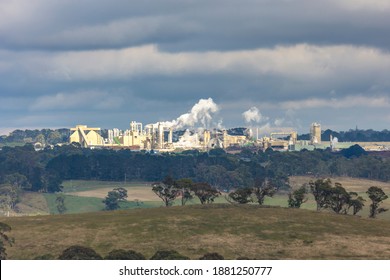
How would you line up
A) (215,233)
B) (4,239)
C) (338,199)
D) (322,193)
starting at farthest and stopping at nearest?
(322,193) < (338,199) < (215,233) < (4,239)

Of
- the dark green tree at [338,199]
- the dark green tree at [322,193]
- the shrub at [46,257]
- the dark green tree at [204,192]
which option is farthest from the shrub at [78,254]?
the dark green tree at [322,193]

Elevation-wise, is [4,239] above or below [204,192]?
below

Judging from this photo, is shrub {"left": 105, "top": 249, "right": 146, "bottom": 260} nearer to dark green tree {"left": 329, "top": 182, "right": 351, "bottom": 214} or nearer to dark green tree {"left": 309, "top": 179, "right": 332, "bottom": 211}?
dark green tree {"left": 329, "top": 182, "right": 351, "bottom": 214}

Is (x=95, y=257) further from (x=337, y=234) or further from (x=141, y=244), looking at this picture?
(x=337, y=234)

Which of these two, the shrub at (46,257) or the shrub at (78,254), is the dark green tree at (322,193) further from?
the shrub at (78,254)

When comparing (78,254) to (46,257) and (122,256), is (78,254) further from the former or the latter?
(46,257)

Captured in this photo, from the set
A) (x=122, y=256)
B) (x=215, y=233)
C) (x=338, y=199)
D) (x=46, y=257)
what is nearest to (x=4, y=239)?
(x=46, y=257)

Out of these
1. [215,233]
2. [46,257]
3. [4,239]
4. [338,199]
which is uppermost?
[338,199]

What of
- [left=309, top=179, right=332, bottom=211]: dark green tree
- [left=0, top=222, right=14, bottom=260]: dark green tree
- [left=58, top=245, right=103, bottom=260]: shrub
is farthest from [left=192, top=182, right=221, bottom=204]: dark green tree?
[left=58, top=245, right=103, bottom=260]: shrub

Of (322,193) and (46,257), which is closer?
(46,257)


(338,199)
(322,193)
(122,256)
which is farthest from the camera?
(322,193)
